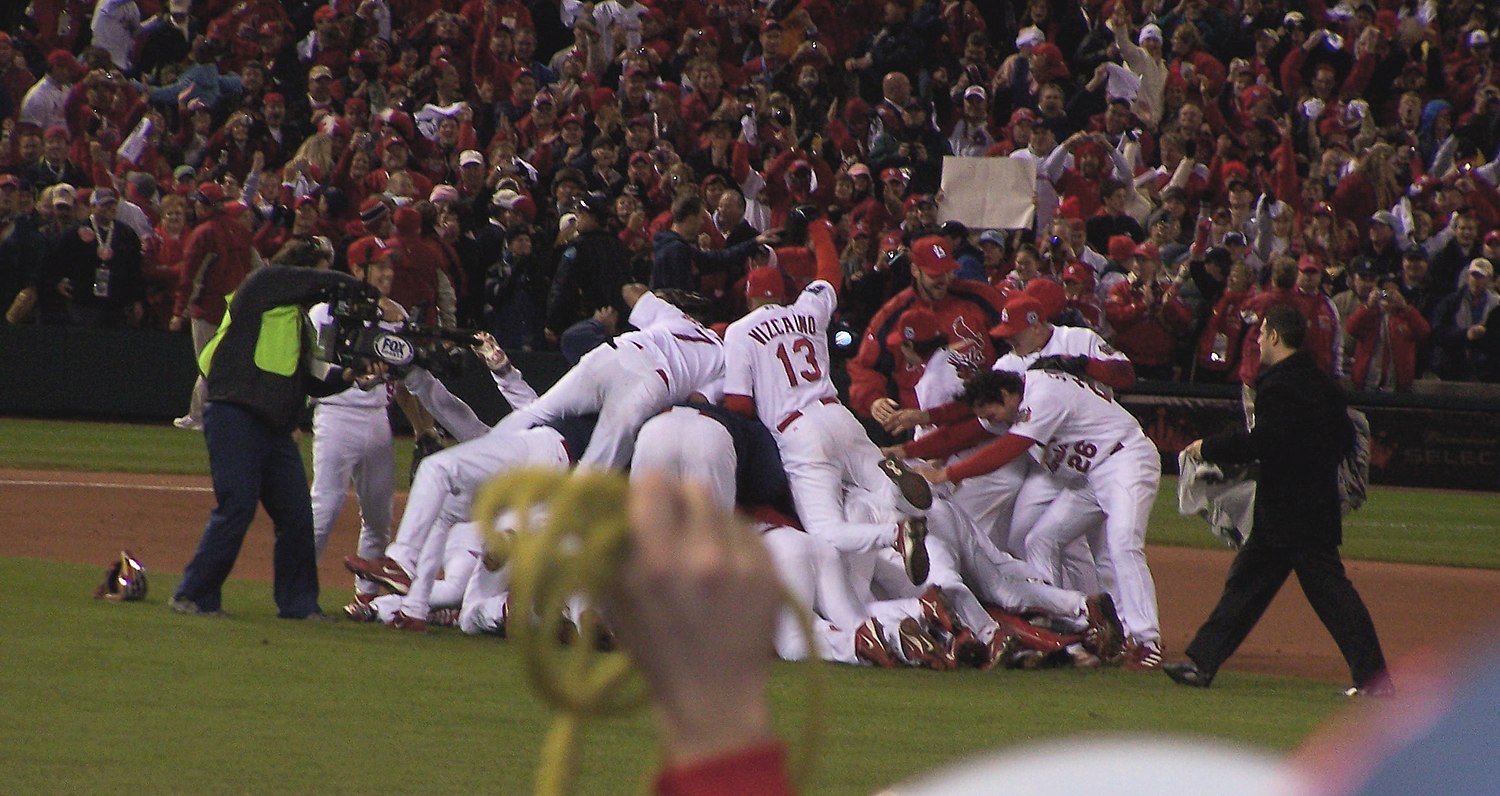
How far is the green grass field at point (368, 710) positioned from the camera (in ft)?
20.7

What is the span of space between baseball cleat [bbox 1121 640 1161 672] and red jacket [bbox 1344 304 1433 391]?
31.4 ft

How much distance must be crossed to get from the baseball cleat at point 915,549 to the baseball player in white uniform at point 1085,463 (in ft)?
3.72

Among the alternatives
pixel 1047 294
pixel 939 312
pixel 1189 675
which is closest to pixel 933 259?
pixel 939 312

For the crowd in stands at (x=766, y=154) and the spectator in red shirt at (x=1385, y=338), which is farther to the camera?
the spectator in red shirt at (x=1385, y=338)

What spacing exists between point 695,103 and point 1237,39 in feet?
22.8

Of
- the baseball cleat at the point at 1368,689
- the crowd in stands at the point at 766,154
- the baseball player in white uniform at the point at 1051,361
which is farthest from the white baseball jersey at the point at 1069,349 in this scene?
the crowd in stands at the point at 766,154

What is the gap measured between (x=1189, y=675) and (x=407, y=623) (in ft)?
13.3

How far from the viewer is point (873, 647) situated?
9242mm

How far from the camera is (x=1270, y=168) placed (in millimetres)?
20781

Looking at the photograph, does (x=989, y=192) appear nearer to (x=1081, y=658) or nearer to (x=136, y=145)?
(x=1081, y=658)

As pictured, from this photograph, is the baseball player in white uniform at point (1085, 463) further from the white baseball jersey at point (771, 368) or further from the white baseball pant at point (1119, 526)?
the white baseball jersey at point (771, 368)

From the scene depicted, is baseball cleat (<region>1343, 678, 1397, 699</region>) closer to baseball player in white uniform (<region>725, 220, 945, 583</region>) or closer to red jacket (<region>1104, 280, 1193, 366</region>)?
baseball player in white uniform (<region>725, 220, 945, 583</region>)

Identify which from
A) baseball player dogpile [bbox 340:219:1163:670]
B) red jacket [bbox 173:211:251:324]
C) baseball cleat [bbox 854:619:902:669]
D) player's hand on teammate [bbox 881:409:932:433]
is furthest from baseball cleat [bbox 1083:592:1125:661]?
red jacket [bbox 173:211:251:324]

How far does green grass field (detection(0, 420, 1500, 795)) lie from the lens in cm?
630
